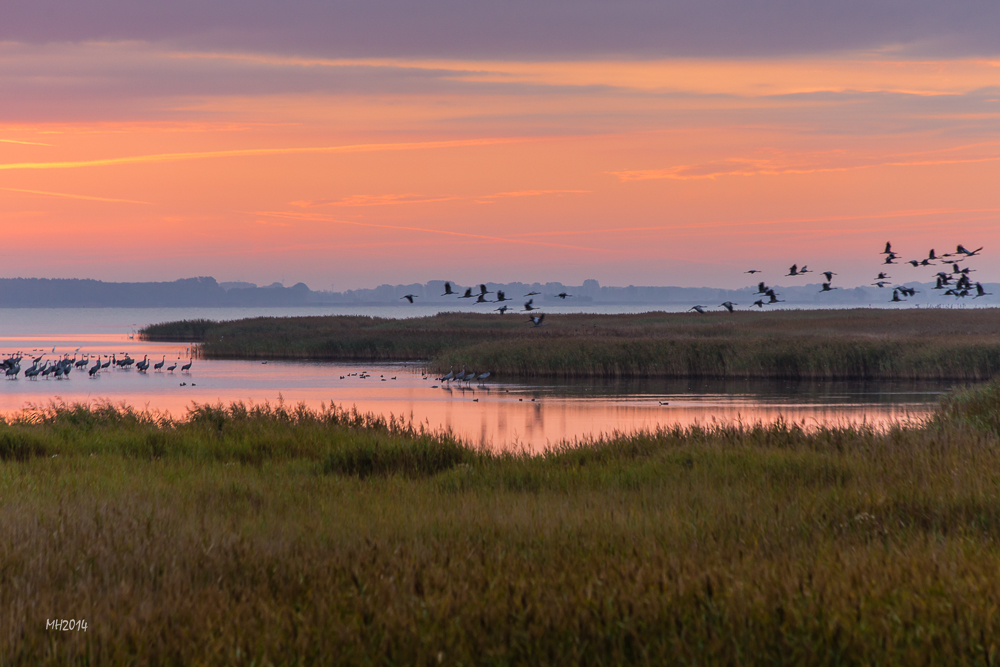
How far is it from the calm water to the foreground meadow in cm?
1076

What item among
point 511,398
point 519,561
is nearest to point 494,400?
point 511,398

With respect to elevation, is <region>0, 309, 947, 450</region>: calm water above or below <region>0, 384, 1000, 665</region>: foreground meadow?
below

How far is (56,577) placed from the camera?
6762 millimetres

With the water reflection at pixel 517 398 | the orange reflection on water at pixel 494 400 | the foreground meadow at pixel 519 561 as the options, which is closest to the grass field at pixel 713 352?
the water reflection at pixel 517 398

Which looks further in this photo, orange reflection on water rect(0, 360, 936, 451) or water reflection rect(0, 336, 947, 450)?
water reflection rect(0, 336, 947, 450)

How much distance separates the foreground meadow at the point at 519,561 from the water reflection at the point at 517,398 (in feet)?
36.8

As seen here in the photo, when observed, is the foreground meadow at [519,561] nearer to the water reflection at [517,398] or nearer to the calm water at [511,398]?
the calm water at [511,398]

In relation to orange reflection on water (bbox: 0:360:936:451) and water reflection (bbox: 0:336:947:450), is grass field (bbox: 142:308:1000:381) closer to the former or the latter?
water reflection (bbox: 0:336:947:450)

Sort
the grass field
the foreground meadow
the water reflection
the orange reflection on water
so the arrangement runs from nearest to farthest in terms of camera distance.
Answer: the foreground meadow, the orange reflection on water, the water reflection, the grass field

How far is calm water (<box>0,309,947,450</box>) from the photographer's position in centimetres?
2752

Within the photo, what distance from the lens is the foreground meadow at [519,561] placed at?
5.11m

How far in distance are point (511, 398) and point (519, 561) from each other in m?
29.3

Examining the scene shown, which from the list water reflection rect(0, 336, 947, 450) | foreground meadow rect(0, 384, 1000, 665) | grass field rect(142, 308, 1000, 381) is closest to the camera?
foreground meadow rect(0, 384, 1000, 665)

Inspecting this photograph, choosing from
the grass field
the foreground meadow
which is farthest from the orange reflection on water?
the foreground meadow
